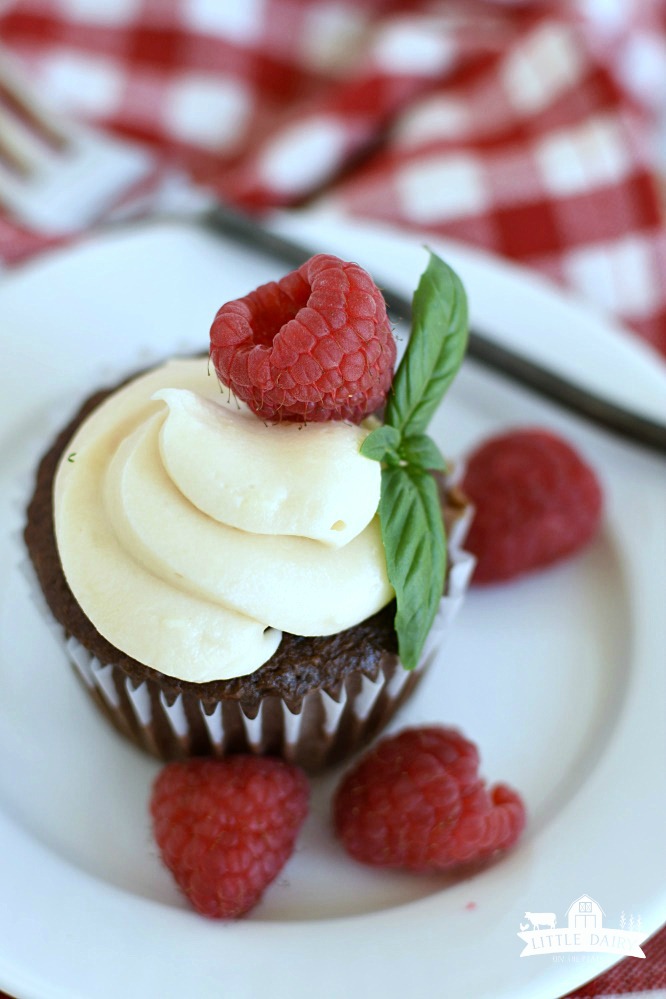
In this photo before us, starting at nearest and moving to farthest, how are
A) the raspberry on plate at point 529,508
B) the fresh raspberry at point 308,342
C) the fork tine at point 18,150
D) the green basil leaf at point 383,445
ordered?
1. the fresh raspberry at point 308,342
2. the green basil leaf at point 383,445
3. the raspberry on plate at point 529,508
4. the fork tine at point 18,150

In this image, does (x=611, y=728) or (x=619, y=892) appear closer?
(x=619, y=892)

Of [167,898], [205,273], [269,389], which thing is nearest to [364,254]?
[205,273]

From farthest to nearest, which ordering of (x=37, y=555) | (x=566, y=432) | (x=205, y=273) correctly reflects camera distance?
(x=205, y=273) < (x=566, y=432) < (x=37, y=555)

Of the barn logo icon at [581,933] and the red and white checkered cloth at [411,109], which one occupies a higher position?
the red and white checkered cloth at [411,109]

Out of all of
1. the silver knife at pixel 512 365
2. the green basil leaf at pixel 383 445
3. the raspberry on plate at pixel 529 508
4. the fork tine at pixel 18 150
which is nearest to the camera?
the green basil leaf at pixel 383 445

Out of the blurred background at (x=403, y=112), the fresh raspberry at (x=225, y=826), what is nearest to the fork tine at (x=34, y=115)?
the blurred background at (x=403, y=112)

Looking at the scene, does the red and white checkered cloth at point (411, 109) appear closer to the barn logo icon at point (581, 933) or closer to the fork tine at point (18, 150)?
the fork tine at point (18, 150)

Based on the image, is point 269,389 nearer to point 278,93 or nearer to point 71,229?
point 71,229
